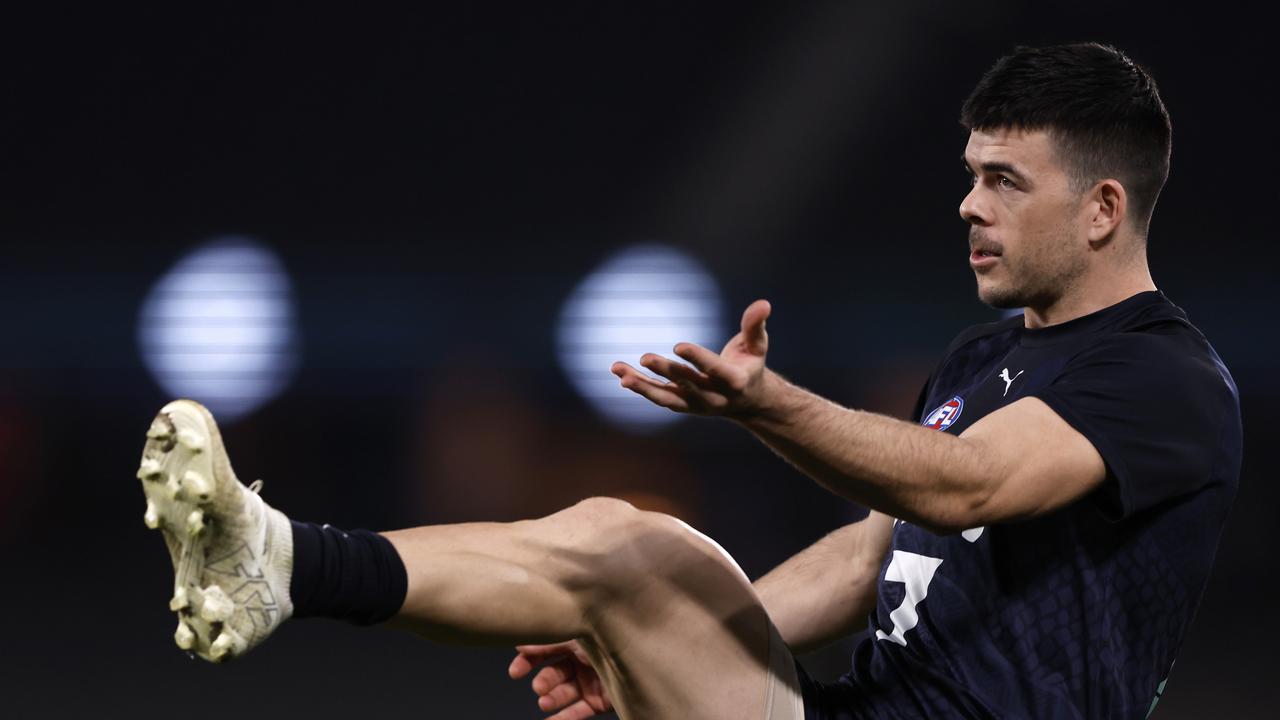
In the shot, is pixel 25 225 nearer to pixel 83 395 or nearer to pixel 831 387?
pixel 83 395

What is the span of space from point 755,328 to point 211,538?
59 centimetres

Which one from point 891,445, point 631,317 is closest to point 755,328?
point 891,445

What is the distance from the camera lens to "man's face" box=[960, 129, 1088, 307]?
1.66m

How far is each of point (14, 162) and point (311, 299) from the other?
928mm

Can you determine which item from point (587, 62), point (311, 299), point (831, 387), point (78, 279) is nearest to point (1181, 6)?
point (831, 387)

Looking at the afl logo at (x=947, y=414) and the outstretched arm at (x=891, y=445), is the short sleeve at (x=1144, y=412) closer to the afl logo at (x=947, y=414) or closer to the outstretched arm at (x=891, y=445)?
the outstretched arm at (x=891, y=445)

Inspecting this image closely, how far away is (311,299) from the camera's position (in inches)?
146

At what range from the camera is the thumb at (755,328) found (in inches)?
47.0

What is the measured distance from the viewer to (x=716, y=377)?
3.92 feet

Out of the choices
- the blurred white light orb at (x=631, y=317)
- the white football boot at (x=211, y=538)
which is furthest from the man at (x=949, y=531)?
the blurred white light orb at (x=631, y=317)

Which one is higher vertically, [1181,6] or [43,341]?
[1181,6]

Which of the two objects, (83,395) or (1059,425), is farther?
(83,395)

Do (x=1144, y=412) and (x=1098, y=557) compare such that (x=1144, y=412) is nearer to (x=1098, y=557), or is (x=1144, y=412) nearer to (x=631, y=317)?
(x=1098, y=557)

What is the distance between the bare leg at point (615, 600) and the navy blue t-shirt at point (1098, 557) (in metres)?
0.18
